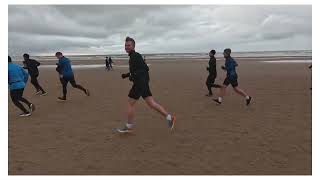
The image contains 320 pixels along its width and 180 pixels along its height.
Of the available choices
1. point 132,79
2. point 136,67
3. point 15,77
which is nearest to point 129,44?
point 136,67

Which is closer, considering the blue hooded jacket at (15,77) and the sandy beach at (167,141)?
the sandy beach at (167,141)

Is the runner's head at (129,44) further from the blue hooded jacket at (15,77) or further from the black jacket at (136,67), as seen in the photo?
the blue hooded jacket at (15,77)

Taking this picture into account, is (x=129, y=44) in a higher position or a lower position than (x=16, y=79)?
higher

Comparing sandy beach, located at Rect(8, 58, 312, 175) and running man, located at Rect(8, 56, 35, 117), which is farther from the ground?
running man, located at Rect(8, 56, 35, 117)

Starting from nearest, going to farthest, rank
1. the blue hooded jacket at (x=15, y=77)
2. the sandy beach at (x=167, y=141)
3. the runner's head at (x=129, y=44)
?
1. the sandy beach at (x=167, y=141)
2. the runner's head at (x=129, y=44)
3. the blue hooded jacket at (x=15, y=77)

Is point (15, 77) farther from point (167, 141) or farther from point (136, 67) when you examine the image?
point (167, 141)

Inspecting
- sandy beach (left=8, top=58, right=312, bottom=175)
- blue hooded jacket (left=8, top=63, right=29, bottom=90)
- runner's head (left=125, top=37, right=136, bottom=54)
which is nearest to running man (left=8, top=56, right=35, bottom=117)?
blue hooded jacket (left=8, top=63, right=29, bottom=90)

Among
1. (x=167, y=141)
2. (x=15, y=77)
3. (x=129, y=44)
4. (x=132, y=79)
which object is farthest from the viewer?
(x=15, y=77)

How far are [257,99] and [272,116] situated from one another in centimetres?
286

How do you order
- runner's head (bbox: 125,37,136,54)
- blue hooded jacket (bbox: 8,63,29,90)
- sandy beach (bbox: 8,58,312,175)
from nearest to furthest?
1. sandy beach (bbox: 8,58,312,175)
2. runner's head (bbox: 125,37,136,54)
3. blue hooded jacket (bbox: 8,63,29,90)

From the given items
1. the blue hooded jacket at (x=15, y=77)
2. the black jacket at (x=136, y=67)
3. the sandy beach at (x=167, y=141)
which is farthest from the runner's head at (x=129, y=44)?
the blue hooded jacket at (x=15, y=77)

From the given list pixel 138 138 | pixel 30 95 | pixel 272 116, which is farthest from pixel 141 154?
pixel 30 95

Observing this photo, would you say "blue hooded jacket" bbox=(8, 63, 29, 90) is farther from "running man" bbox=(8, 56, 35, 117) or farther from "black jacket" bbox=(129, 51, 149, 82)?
"black jacket" bbox=(129, 51, 149, 82)

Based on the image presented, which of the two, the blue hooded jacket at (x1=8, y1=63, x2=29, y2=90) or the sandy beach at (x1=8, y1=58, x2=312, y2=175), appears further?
the blue hooded jacket at (x1=8, y1=63, x2=29, y2=90)
